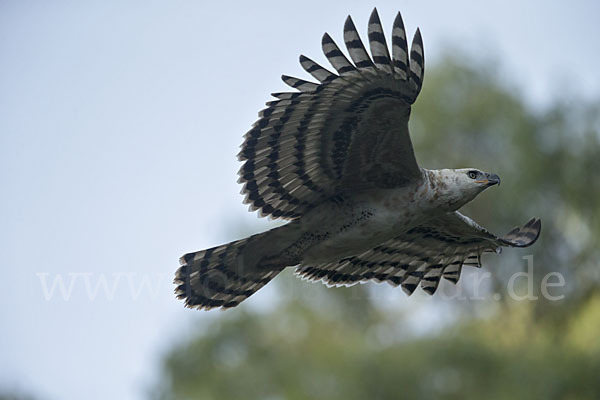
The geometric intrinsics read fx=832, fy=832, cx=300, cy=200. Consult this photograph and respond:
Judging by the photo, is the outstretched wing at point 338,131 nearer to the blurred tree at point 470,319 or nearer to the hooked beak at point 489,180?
the hooked beak at point 489,180

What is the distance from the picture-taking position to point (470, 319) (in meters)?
27.1

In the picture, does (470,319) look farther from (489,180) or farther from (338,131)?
(338,131)

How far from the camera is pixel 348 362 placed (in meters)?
22.7

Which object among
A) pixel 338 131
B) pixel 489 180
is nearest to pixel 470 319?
pixel 489 180

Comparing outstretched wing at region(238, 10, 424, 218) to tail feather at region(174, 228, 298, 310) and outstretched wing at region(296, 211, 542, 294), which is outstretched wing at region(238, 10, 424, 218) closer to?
tail feather at region(174, 228, 298, 310)

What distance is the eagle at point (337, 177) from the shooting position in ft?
21.6

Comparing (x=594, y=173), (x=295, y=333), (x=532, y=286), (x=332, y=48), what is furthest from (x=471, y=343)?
(x=332, y=48)

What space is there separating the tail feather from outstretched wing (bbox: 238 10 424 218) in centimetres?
35

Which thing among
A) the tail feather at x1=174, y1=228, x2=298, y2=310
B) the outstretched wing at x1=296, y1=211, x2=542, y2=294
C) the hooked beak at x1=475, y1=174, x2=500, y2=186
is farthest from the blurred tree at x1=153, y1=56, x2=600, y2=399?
the hooked beak at x1=475, y1=174, x2=500, y2=186

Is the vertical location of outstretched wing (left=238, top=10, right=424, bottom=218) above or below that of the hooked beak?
above

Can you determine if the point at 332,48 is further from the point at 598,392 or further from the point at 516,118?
the point at 516,118

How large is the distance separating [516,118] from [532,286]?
629cm

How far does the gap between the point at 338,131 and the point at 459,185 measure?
1.19 m

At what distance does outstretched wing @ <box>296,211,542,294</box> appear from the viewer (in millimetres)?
8266
